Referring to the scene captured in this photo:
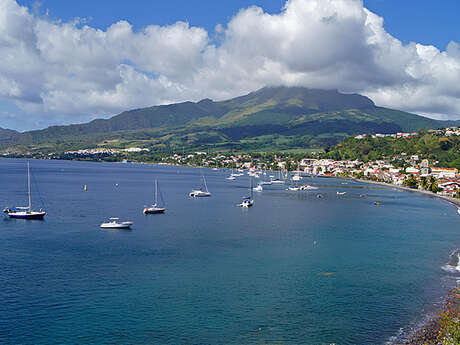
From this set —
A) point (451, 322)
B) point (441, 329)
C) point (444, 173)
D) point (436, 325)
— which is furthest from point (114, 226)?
point (444, 173)

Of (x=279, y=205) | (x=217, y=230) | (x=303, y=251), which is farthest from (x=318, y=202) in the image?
(x=303, y=251)

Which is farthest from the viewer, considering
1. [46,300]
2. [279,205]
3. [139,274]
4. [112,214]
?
[279,205]

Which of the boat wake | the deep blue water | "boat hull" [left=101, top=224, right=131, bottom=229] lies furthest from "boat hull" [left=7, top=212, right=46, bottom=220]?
the boat wake

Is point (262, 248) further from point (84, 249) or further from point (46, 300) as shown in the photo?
point (46, 300)

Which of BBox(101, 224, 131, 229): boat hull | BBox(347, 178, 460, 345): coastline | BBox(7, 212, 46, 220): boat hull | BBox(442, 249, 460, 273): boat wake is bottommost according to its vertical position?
BBox(442, 249, 460, 273): boat wake

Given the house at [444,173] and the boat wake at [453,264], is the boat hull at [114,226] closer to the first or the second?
the boat wake at [453,264]

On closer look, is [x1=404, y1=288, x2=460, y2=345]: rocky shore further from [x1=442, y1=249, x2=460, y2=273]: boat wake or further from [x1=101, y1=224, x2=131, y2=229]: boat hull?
[x1=101, y1=224, x2=131, y2=229]: boat hull
